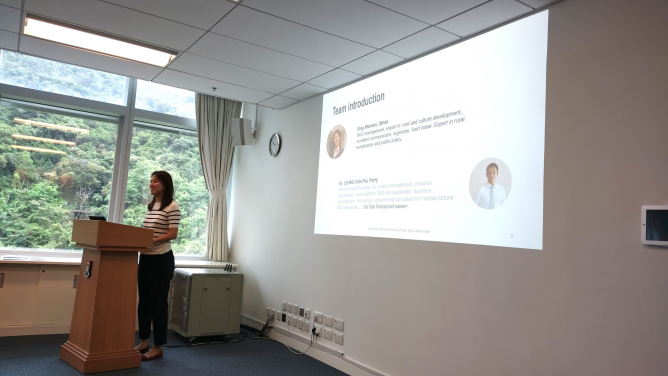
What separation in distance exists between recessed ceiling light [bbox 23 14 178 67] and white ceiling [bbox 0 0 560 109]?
109 mm

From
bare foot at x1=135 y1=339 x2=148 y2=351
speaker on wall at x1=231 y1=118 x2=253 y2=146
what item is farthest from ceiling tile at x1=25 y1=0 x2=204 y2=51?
bare foot at x1=135 y1=339 x2=148 y2=351

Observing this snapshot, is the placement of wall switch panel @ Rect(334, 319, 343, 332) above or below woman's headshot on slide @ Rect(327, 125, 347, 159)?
below

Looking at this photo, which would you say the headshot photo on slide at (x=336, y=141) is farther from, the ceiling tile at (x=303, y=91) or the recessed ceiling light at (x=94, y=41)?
the recessed ceiling light at (x=94, y=41)

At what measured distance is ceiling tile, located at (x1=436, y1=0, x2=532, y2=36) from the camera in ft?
9.02

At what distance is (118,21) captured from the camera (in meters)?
3.38

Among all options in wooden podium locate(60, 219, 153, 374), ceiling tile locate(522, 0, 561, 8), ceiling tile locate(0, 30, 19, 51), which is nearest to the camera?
ceiling tile locate(522, 0, 561, 8)

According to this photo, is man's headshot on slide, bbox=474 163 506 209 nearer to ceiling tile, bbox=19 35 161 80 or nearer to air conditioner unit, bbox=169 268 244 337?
air conditioner unit, bbox=169 268 244 337

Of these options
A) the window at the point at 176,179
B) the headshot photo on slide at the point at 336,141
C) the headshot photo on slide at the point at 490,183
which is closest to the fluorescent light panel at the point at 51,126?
the window at the point at 176,179

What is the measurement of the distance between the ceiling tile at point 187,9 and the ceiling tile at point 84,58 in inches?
46.1

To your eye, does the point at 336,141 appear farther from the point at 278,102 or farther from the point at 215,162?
the point at 215,162

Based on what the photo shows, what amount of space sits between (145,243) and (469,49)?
2748 mm

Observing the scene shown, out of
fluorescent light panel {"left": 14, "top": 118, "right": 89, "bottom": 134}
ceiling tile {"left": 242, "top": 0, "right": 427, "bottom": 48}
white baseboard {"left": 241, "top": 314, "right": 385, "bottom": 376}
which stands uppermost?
ceiling tile {"left": 242, "top": 0, "right": 427, "bottom": 48}

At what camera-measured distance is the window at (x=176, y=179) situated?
5.60 meters

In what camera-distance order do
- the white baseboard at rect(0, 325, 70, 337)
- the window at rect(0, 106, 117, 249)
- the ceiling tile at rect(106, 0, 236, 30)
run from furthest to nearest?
the window at rect(0, 106, 117, 249)
the white baseboard at rect(0, 325, 70, 337)
the ceiling tile at rect(106, 0, 236, 30)
